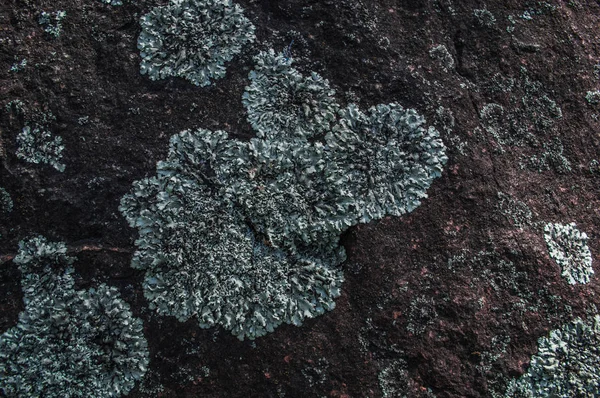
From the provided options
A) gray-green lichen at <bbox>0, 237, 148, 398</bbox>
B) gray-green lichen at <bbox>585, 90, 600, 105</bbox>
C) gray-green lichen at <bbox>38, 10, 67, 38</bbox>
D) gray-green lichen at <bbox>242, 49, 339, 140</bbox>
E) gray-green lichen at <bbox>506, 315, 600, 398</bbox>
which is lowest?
gray-green lichen at <bbox>0, 237, 148, 398</bbox>

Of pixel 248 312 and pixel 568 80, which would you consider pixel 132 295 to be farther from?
pixel 568 80

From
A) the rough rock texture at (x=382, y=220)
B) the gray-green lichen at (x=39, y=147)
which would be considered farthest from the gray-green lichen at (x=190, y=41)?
the gray-green lichen at (x=39, y=147)

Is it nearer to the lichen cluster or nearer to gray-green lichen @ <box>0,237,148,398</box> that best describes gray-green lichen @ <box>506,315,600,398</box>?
the lichen cluster

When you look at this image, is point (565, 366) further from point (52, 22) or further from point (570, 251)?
point (52, 22)

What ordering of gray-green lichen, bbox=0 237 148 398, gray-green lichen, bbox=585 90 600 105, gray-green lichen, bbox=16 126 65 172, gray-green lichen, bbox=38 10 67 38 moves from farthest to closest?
gray-green lichen, bbox=585 90 600 105 < gray-green lichen, bbox=38 10 67 38 < gray-green lichen, bbox=16 126 65 172 < gray-green lichen, bbox=0 237 148 398

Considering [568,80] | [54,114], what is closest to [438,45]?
[568,80]

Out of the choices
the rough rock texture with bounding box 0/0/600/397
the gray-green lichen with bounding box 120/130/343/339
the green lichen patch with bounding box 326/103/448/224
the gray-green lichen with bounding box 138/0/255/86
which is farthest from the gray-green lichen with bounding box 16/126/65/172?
the green lichen patch with bounding box 326/103/448/224

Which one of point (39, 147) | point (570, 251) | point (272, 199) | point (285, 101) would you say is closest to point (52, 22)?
point (39, 147)

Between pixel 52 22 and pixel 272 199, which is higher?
pixel 52 22
